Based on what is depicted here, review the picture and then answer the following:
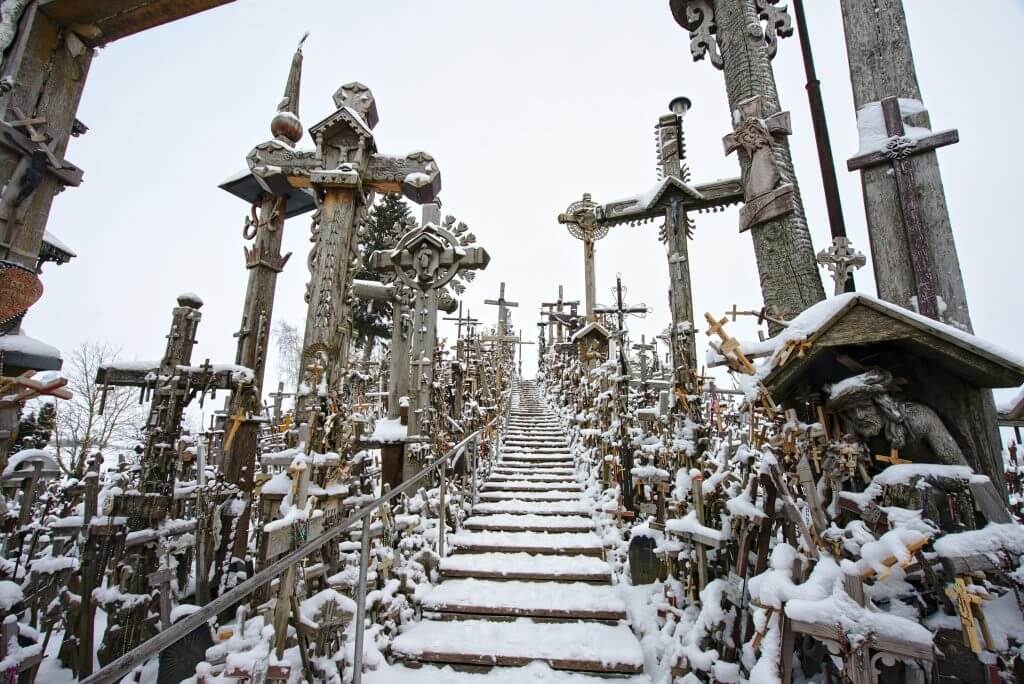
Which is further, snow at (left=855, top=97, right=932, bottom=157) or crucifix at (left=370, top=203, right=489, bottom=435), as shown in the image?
crucifix at (left=370, top=203, right=489, bottom=435)

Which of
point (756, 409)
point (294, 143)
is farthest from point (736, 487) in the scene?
point (294, 143)

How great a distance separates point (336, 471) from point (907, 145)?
5331 millimetres

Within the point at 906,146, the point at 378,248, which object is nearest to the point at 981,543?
the point at 906,146

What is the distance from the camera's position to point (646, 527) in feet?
15.3

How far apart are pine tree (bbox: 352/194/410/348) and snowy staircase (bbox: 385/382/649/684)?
16.5 meters

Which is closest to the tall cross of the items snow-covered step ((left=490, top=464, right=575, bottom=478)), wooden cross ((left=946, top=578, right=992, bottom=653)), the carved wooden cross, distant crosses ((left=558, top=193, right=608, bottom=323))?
distant crosses ((left=558, top=193, right=608, bottom=323))

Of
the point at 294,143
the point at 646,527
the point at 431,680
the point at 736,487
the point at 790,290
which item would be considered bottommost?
the point at 431,680

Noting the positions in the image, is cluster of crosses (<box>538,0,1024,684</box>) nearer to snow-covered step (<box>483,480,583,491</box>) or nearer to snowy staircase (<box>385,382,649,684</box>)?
snowy staircase (<box>385,382,649,684</box>)

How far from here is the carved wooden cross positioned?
12.1 feet

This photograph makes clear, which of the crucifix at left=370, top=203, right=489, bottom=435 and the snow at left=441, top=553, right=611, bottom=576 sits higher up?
the crucifix at left=370, top=203, right=489, bottom=435

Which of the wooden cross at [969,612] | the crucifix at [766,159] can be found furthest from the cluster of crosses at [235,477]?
the crucifix at [766,159]

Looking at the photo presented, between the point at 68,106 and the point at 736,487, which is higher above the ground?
the point at 68,106

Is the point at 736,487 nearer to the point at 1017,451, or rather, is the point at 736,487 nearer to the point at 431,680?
the point at 431,680

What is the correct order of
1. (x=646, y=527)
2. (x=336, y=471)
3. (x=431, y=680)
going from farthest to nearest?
(x=646, y=527), (x=336, y=471), (x=431, y=680)
